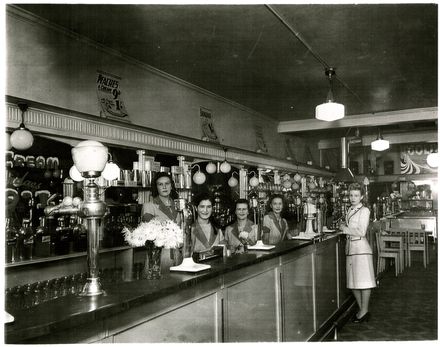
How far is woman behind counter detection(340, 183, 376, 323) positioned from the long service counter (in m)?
0.31

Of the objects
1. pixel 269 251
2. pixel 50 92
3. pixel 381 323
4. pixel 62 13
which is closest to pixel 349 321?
pixel 381 323

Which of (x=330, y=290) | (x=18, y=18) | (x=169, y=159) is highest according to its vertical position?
(x=18, y=18)

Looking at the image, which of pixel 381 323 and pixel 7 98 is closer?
pixel 7 98

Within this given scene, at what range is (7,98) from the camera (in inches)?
134

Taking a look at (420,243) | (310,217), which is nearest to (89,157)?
(310,217)

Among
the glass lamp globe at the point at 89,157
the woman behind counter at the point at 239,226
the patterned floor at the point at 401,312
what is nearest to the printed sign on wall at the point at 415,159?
the patterned floor at the point at 401,312

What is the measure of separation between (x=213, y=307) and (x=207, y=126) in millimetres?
4354

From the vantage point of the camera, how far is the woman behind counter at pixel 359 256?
15.8 feet

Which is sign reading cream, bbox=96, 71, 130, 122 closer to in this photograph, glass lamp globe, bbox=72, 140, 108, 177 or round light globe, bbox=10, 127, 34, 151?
round light globe, bbox=10, 127, 34, 151

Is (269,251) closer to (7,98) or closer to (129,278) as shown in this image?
(129,278)

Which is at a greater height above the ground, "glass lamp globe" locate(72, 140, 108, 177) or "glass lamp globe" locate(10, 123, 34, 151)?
"glass lamp globe" locate(10, 123, 34, 151)

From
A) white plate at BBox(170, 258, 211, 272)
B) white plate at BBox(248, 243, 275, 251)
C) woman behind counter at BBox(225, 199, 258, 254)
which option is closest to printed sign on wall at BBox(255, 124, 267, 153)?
woman behind counter at BBox(225, 199, 258, 254)

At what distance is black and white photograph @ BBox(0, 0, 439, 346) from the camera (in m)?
2.17

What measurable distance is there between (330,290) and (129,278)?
2.85 meters
